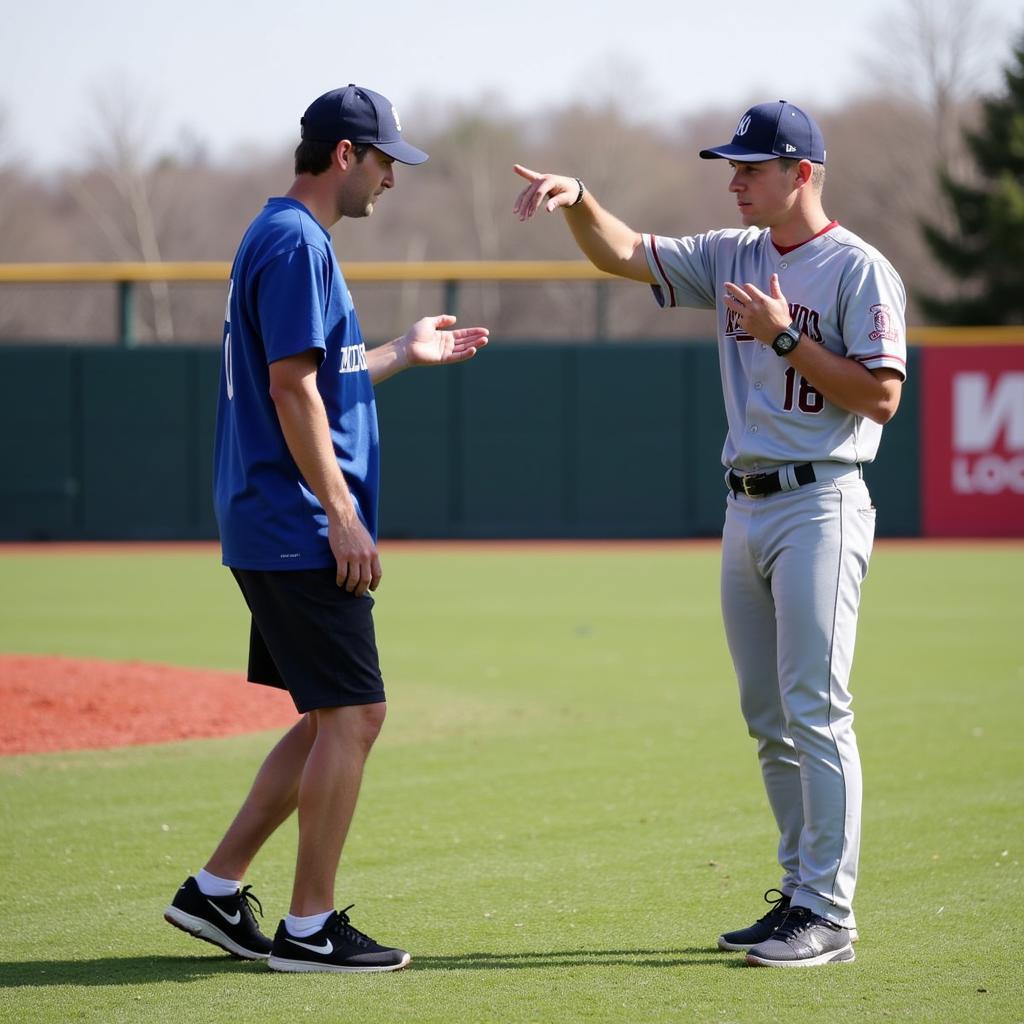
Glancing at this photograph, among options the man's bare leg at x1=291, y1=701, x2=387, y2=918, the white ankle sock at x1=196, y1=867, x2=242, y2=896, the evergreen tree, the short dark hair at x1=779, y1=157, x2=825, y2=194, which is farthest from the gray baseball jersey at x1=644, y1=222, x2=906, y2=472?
the evergreen tree

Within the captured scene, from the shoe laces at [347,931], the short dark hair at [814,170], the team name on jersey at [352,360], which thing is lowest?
the shoe laces at [347,931]

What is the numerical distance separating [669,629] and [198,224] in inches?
1831

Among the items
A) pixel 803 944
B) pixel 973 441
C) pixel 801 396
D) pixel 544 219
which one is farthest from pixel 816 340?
pixel 544 219

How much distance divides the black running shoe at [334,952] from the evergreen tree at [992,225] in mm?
35645

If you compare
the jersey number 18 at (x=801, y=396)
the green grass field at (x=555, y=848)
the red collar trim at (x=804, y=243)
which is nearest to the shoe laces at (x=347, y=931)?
the green grass field at (x=555, y=848)

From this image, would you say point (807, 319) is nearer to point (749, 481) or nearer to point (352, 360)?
point (749, 481)

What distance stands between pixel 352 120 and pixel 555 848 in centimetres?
273

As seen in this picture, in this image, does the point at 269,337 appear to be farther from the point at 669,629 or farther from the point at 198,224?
the point at 198,224

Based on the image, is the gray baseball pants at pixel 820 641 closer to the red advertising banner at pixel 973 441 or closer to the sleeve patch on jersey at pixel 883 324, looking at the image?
the sleeve patch on jersey at pixel 883 324

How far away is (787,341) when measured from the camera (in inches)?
155

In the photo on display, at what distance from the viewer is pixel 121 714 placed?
8023mm

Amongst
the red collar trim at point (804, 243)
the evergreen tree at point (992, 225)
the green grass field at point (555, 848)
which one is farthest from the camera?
the evergreen tree at point (992, 225)

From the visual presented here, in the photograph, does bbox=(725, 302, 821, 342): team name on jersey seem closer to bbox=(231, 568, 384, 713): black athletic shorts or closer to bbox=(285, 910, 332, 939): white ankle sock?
bbox=(231, 568, 384, 713): black athletic shorts

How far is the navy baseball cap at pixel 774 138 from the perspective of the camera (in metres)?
4.12
